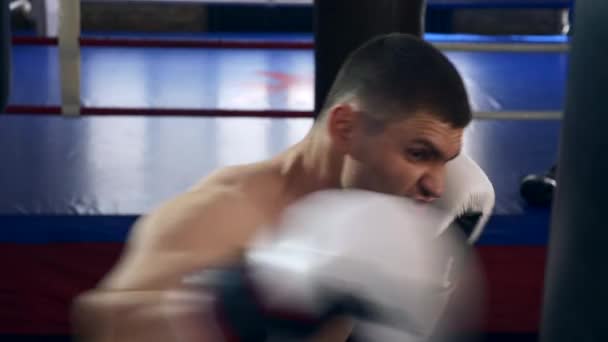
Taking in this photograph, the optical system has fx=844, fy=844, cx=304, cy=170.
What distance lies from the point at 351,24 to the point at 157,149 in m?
0.91

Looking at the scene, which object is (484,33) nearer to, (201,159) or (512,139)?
(512,139)

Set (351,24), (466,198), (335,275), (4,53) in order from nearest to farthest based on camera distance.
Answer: (335,275) → (466,198) → (4,53) → (351,24)

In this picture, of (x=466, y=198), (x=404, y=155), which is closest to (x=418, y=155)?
(x=404, y=155)

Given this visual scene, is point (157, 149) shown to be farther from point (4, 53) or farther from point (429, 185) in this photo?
point (429, 185)

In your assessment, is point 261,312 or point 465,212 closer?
point 261,312

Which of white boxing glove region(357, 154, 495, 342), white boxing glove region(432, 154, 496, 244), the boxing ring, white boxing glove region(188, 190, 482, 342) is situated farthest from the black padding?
the boxing ring

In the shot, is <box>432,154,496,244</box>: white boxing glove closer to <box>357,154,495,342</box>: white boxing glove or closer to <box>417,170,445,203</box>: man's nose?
<box>357,154,495,342</box>: white boxing glove

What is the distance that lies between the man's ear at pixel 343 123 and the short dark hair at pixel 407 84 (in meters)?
0.01

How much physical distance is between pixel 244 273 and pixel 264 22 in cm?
413

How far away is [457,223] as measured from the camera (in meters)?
0.83

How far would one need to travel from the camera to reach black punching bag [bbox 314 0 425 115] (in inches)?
51.7

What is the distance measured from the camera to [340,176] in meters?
0.75

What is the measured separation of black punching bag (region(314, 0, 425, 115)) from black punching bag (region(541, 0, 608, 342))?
0.48 m

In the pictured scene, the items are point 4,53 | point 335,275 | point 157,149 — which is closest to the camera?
point 335,275
